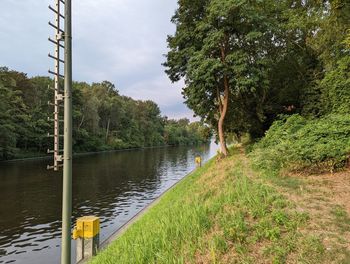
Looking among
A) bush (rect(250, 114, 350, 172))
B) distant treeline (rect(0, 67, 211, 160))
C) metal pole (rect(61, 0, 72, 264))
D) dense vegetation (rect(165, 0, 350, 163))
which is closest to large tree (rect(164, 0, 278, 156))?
dense vegetation (rect(165, 0, 350, 163))

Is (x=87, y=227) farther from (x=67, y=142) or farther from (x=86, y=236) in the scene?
(x=67, y=142)

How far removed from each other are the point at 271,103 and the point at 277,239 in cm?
1989

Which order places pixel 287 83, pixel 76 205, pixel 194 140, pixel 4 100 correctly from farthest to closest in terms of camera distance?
pixel 194 140 < pixel 4 100 < pixel 287 83 < pixel 76 205

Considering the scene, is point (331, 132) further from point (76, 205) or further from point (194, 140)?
point (194, 140)

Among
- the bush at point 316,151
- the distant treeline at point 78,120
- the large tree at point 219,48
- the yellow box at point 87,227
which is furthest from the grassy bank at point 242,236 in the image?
the distant treeline at point 78,120

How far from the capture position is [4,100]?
4531cm

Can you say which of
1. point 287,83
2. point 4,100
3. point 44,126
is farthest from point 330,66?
point 44,126

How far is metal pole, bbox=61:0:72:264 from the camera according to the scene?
199 inches

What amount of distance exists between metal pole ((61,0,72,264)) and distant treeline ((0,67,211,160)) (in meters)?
13.3

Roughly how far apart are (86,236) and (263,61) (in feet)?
47.5

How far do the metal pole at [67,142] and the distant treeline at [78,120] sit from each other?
13.3m

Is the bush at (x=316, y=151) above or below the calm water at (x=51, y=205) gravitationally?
above

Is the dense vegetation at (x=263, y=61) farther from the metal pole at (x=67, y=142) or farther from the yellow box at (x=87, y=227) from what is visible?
the metal pole at (x=67, y=142)

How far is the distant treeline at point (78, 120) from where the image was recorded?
152 ft
